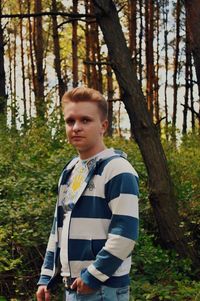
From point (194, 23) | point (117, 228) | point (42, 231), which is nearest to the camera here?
point (117, 228)

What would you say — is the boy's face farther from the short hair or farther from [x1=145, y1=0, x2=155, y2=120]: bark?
[x1=145, y1=0, x2=155, y2=120]: bark

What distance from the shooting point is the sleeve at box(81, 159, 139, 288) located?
85.5 inches

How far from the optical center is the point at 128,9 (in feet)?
64.2

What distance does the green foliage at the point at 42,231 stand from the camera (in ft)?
13.0

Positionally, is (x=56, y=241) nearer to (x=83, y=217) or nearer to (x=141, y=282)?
(x=83, y=217)

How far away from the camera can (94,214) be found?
227 cm

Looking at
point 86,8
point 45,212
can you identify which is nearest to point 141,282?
point 45,212

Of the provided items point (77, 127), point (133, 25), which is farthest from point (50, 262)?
point (133, 25)

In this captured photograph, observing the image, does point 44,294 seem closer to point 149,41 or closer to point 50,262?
point 50,262

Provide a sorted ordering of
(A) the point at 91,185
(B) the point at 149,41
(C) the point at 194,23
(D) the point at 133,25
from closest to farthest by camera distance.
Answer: (A) the point at 91,185 < (C) the point at 194,23 < (D) the point at 133,25 < (B) the point at 149,41

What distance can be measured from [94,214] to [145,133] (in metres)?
2.63

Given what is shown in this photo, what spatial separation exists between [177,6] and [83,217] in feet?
64.1

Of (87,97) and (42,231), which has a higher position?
(87,97)

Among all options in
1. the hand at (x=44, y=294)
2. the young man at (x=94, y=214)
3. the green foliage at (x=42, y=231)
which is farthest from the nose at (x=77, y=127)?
the green foliage at (x=42, y=231)
